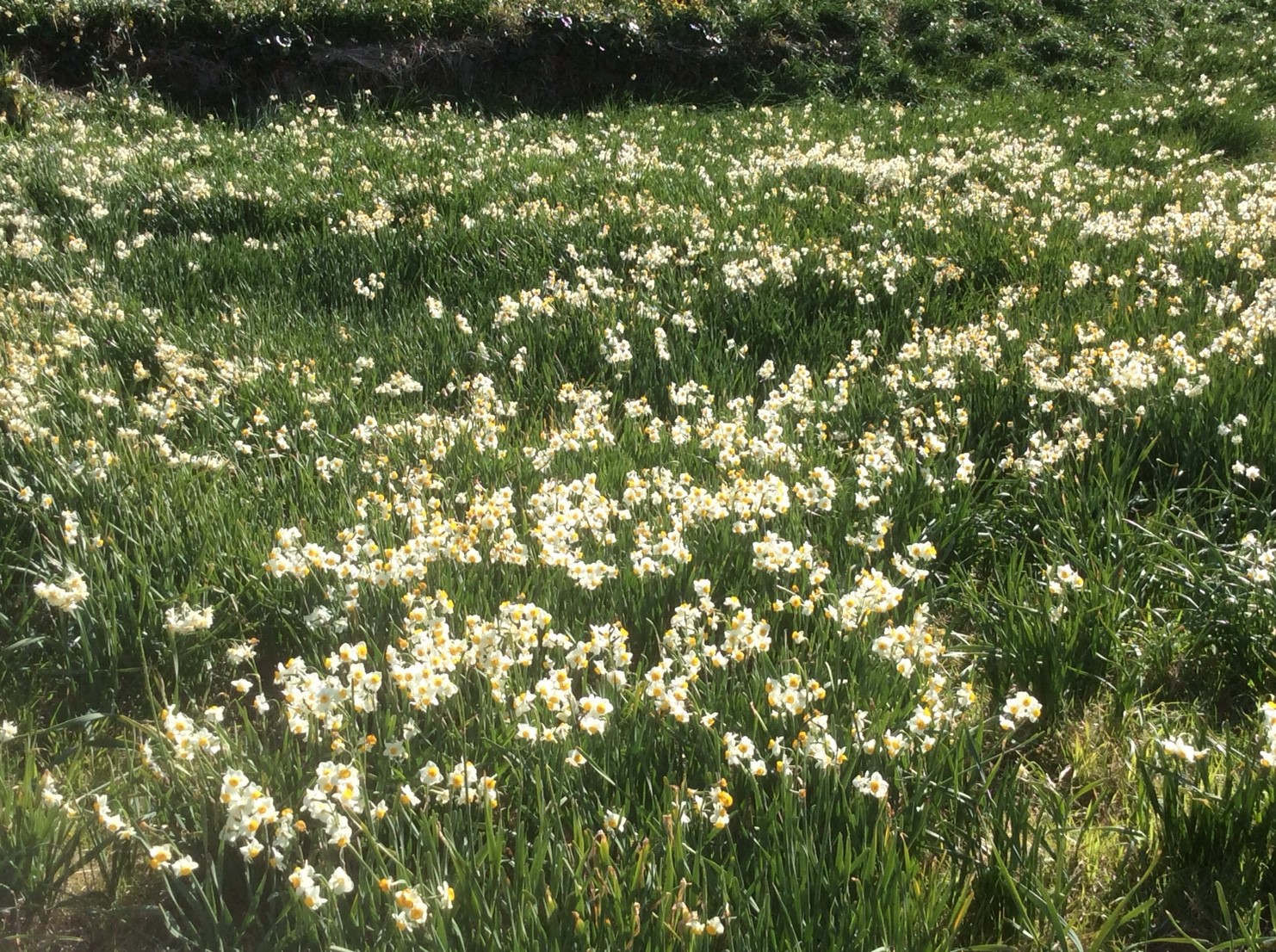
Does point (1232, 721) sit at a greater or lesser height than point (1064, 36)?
lesser

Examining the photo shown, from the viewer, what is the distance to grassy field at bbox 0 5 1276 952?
2012 millimetres

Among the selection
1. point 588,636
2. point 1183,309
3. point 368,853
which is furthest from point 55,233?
point 1183,309

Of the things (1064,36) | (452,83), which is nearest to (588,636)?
(452,83)

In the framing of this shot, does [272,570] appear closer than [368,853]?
No

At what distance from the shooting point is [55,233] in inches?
238

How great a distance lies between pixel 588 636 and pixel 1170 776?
148 centimetres

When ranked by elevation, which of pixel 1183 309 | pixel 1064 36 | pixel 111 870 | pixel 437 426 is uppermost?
pixel 1064 36

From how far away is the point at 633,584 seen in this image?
288 centimetres

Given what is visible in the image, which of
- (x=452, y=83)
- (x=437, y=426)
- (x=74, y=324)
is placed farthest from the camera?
(x=452, y=83)

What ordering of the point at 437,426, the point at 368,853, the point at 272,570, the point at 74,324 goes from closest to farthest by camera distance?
1. the point at 368,853
2. the point at 272,570
3. the point at 437,426
4. the point at 74,324

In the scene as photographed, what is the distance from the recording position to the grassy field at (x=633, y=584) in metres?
2.01

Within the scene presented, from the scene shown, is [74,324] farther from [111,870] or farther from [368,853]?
[368,853]

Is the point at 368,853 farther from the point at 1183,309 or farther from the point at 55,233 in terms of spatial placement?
the point at 55,233

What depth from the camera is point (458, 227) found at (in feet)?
21.1
